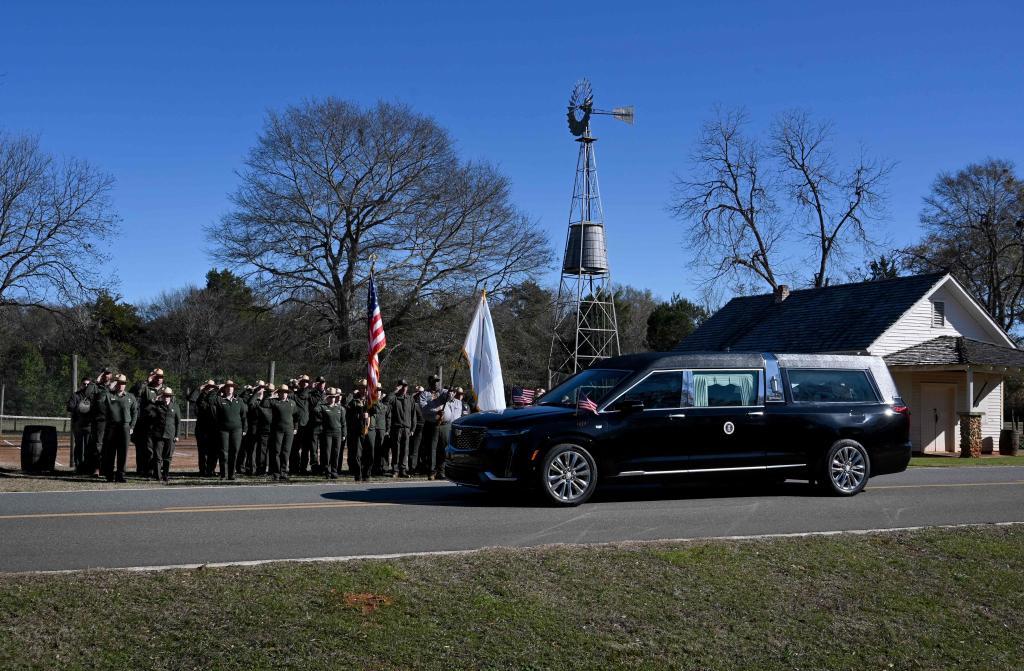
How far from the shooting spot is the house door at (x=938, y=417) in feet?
116

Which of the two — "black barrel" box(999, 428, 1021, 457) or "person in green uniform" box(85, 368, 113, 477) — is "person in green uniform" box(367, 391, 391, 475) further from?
"black barrel" box(999, 428, 1021, 457)

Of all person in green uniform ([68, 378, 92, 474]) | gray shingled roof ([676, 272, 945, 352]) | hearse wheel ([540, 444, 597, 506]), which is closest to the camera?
hearse wheel ([540, 444, 597, 506])

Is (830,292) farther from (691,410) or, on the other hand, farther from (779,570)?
(779,570)

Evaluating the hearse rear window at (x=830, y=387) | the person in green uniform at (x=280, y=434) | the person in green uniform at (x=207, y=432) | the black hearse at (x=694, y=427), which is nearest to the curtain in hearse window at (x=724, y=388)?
the black hearse at (x=694, y=427)

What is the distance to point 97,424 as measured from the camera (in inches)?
665

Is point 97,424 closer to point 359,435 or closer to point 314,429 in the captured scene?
point 314,429

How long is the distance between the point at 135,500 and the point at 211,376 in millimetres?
13171

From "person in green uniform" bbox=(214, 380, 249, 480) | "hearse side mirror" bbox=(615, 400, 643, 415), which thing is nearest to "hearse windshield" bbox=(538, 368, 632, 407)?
"hearse side mirror" bbox=(615, 400, 643, 415)

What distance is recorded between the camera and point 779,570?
28.7ft

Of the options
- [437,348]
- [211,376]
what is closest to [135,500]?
[211,376]

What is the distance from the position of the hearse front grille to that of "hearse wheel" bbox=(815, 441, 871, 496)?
4.55 metres

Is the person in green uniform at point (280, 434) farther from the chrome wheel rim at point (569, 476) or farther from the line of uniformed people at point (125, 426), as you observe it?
the chrome wheel rim at point (569, 476)

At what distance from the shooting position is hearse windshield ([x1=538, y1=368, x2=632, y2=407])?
12.9m

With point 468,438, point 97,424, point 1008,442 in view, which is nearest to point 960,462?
point 1008,442
